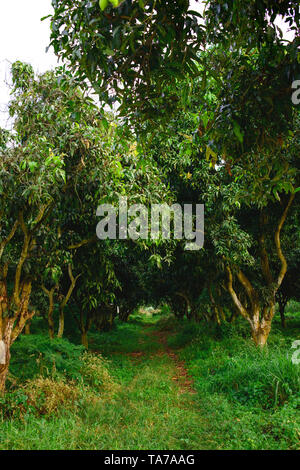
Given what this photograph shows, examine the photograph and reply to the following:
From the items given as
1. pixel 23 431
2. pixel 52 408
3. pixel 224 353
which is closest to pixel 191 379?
pixel 224 353

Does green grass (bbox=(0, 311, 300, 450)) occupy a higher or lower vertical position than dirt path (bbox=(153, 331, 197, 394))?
higher

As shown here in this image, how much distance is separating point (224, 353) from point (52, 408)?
5614mm

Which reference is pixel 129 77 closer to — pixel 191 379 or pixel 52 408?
pixel 52 408

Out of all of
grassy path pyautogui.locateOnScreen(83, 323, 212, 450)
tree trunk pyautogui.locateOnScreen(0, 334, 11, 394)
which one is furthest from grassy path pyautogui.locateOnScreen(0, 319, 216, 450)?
tree trunk pyautogui.locateOnScreen(0, 334, 11, 394)

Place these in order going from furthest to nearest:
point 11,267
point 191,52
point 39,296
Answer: point 39,296 → point 11,267 → point 191,52

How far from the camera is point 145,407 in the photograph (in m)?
5.05

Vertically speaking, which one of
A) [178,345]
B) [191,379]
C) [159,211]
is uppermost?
[159,211]

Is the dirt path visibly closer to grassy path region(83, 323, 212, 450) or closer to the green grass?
grassy path region(83, 323, 212, 450)

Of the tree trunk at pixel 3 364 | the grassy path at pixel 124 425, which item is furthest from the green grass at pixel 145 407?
the tree trunk at pixel 3 364

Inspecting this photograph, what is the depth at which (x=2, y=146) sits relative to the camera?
15.3 ft

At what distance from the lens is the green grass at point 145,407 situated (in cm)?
369

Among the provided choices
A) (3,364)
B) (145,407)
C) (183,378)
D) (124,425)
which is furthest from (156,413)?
(183,378)

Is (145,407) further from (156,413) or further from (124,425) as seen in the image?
(124,425)

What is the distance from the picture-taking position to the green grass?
369 cm
